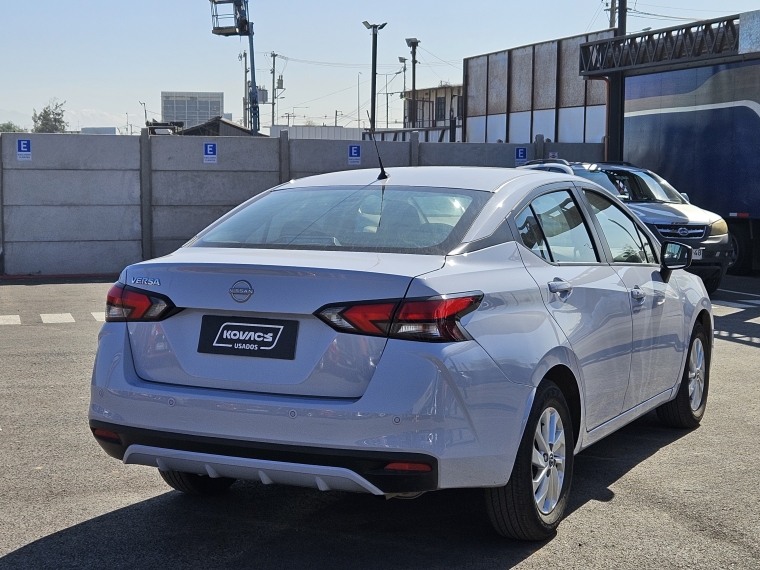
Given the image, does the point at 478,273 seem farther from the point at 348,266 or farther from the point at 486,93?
the point at 486,93

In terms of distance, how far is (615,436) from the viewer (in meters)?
6.51

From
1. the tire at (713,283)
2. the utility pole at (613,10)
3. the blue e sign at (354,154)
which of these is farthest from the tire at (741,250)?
the utility pole at (613,10)

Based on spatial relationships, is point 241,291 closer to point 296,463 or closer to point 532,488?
point 296,463

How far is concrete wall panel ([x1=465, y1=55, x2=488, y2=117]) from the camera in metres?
47.2

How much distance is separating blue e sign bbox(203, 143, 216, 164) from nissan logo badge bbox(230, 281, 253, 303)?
1640 centimetres

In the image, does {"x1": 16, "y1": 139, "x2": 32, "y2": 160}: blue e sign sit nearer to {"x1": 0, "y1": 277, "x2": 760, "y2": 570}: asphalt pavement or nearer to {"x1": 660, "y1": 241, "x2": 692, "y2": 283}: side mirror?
{"x1": 0, "y1": 277, "x2": 760, "y2": 570}: asphalt pavement

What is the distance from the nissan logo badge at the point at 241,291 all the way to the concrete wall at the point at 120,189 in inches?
628

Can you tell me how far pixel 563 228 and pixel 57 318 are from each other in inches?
349

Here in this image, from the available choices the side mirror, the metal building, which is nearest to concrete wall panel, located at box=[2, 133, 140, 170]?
the side mirror

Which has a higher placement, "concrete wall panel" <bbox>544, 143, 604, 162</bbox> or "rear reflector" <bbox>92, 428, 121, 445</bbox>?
"concrete wall panel" <bbox>544, 143, 604, 162</bbox>

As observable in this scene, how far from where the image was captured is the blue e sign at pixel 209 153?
1994 centimetres

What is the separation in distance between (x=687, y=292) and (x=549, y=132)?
122ft

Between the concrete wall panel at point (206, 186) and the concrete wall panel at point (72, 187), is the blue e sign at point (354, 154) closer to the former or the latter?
the concrete wall panel at point (206, 186)

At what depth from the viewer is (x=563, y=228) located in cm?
508
